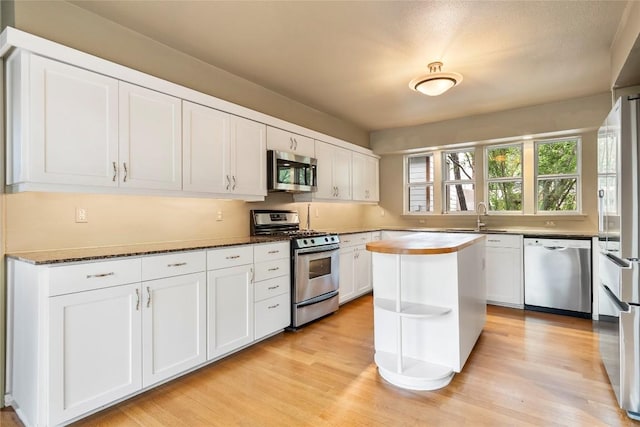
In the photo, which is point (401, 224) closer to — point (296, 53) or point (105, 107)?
point (296, 53)

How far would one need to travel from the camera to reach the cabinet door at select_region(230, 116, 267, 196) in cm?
326

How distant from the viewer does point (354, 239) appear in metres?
4.63

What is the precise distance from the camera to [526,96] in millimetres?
4168

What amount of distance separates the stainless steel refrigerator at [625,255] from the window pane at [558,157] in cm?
272

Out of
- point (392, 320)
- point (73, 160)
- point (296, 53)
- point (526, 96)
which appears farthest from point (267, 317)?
point (526, 96)

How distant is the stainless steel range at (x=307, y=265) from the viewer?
3.48 meters

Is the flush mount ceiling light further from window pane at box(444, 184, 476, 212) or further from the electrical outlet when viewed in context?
the electrical outlet

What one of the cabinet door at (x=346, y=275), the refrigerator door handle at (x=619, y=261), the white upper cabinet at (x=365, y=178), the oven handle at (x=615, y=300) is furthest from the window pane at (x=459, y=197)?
the refrigerator door handle at (x=619, y=261)

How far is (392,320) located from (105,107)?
8.72 ft

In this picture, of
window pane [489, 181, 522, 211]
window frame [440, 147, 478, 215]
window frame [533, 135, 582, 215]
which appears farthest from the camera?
window frame [440, 147, 478, 215]

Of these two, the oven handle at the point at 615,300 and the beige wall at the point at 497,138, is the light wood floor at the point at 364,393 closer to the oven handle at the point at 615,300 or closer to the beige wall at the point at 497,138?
the oven handle at the point at 615,300

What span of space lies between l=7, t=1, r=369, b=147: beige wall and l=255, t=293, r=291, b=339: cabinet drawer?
2129 mm

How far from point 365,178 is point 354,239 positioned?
1.43 metres

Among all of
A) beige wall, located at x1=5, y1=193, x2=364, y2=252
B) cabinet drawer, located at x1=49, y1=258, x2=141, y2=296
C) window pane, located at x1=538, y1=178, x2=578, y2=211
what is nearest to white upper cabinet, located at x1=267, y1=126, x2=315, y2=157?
beige wall, located at x1=5, y1=193, x2=364, y2=252
